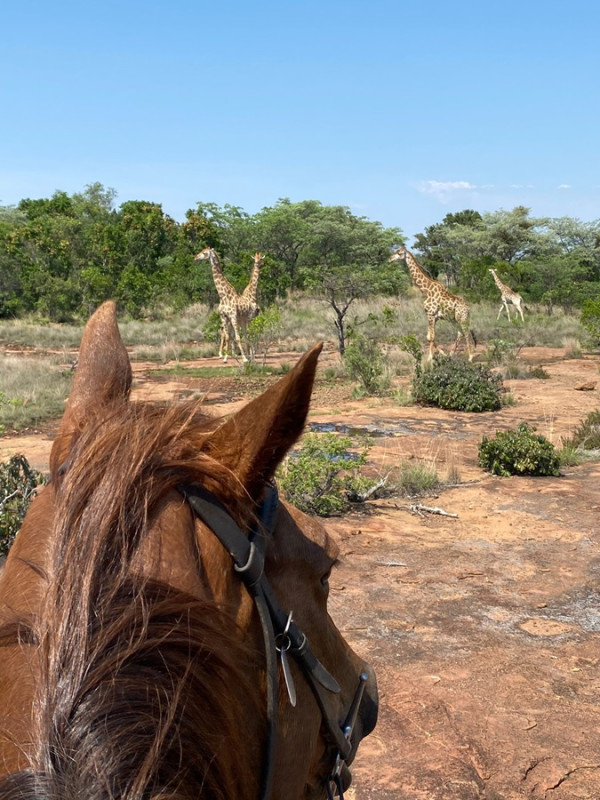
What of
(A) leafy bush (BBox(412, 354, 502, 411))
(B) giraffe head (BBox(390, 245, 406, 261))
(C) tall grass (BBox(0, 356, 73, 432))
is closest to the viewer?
(C) tall grass (BBox(0, 356, 73, 432))

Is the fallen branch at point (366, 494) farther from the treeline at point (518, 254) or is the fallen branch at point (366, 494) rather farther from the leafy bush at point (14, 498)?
the treeline at point (518, 254)

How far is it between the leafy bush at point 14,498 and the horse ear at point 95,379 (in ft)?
12.7

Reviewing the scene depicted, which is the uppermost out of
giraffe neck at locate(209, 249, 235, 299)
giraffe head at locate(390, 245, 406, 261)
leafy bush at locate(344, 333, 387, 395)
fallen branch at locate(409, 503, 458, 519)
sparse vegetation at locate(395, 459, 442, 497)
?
giraffe head at locate(390, 245, 406, 261)

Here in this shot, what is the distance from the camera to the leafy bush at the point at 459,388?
1380cm

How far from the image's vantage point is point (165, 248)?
1332 inches

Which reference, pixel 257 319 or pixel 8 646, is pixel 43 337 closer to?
pixel 257 319

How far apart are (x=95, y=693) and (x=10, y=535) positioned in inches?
191

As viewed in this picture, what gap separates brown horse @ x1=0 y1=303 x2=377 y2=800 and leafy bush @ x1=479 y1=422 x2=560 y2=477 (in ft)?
26.2

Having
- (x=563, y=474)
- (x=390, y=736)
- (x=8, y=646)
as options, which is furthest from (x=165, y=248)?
(x=8, y=646)

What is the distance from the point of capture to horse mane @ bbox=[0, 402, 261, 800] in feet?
2.91

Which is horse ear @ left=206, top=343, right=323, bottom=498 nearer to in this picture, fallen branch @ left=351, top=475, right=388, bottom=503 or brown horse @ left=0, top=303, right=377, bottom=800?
brown horse @ left=0, top=303, right=377, bottom=800

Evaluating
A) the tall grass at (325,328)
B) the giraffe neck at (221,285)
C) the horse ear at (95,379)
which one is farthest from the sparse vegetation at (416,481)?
the tall grass at (325,328)

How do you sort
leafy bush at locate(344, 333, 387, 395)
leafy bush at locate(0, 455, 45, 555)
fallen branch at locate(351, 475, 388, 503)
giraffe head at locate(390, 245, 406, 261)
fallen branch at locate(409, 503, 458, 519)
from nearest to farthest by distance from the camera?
1. leafy bush at locate(0, 455, 45, 555)
2. fallen branch at locate(409, 503, 458, 519)
3. fallen branch at locate(351, 475, 388, 503)
4. leafy bush at locate(344, 333, 387, 395)
5. giraffe head at locate(390, 245, 406, 261)

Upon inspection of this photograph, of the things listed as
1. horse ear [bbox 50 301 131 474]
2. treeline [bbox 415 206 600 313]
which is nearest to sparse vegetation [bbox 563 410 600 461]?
horse ear [bbox 50 301 131 474]
